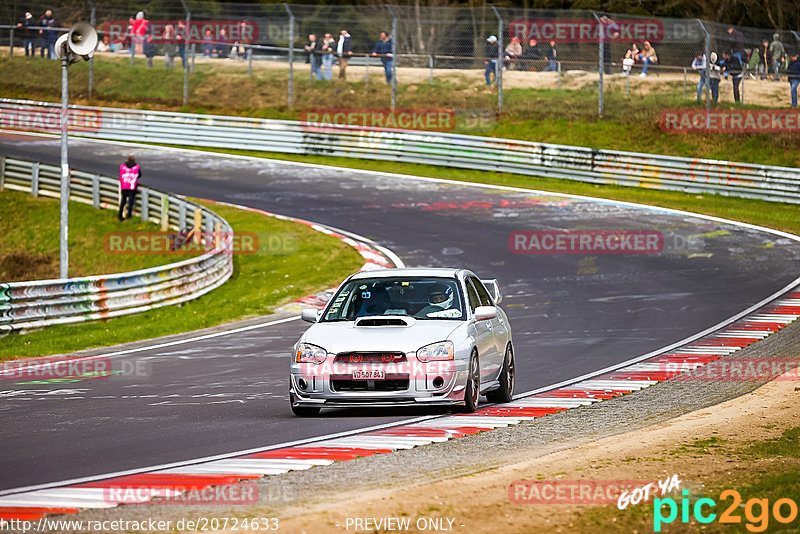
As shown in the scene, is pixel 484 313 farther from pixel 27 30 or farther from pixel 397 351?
pixel 27 30

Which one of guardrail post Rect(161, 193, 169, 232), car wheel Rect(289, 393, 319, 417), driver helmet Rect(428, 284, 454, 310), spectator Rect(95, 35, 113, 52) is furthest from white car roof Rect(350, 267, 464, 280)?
spectator Rect(95, 35, 113, 52)

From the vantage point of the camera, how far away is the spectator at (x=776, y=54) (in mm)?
33031

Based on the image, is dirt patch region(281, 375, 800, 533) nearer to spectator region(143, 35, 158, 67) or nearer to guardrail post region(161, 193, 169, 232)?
guardrail post region(161, 193, 169, 232)

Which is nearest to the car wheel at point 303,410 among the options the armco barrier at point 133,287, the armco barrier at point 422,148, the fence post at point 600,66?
the armco barrier at point 133,287

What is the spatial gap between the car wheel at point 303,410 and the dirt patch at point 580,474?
2.96 m

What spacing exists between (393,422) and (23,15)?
38696mm

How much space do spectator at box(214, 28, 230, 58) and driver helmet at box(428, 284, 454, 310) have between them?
102 feet

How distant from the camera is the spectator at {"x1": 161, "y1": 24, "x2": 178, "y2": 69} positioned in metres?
42.1

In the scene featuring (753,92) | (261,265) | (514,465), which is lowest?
(261,265)

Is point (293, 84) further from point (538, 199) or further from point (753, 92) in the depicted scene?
point (753, 92)

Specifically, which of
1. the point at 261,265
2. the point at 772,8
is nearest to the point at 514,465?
the point at 261,265

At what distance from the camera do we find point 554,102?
128 ft

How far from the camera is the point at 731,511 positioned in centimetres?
682

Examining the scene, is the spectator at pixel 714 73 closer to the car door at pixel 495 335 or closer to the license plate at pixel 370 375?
the car door at pixel 495 335
